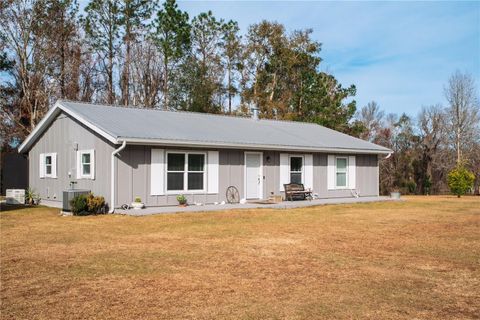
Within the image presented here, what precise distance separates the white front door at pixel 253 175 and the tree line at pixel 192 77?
14.9 m

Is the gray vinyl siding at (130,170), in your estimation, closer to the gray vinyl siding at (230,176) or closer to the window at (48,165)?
the gray vinyl siding at (230,176)

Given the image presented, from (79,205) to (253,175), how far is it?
6761mm

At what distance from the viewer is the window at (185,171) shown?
16.1 m

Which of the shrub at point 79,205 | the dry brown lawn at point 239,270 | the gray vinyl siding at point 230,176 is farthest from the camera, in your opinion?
the gray vinyl siding at point 230,176

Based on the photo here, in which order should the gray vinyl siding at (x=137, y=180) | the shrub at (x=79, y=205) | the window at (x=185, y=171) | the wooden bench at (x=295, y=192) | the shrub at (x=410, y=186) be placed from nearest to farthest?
the shrub at (x=79, y=205) → the gray vinyl siding at (x=137, y=180) → the window at (x=185, y=171) → the wooden bench at (x=295, y=192) → the shrub at (x=410, y=186)

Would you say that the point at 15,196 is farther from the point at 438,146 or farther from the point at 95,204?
the point at 438,146

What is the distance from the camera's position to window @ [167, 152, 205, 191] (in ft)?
52.9

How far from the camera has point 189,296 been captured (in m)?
Result: 5.55

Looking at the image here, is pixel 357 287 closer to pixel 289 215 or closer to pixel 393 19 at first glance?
pixel 289 215

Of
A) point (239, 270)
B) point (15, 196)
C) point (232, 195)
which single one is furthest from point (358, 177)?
point (239, 270)

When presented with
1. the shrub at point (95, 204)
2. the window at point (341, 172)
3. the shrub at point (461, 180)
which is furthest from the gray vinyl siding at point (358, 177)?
the shrub at point (95, 204)

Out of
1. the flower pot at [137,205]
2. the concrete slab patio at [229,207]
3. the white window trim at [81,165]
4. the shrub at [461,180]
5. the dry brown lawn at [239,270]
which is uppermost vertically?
the white window trim at [81,165]

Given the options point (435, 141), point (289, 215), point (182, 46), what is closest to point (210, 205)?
point (289, 215)

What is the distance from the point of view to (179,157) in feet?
53.5
